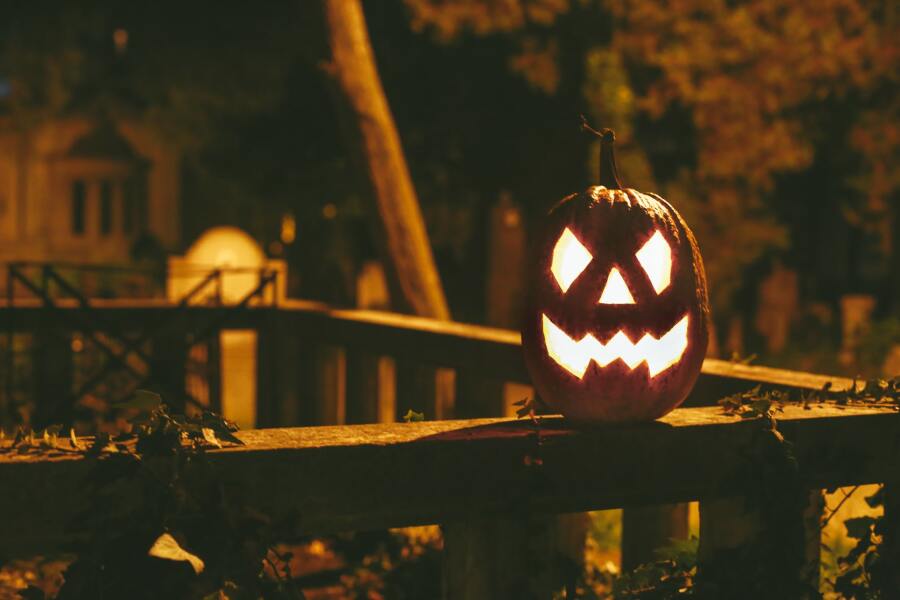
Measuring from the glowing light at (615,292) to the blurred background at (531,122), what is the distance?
596cm

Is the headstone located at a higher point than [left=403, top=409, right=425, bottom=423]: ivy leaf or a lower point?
higher

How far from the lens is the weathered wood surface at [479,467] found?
7.26ft

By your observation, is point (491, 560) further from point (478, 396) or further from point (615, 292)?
point (478, 396)

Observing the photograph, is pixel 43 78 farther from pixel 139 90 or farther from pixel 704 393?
pixel 704 393

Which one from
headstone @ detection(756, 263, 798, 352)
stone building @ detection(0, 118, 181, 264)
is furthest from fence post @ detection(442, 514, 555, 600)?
stone building @ detection(0, 118, 181, 264)

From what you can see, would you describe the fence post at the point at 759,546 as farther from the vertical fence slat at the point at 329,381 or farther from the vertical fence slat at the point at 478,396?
the vertical fence slat at the point at 329,381

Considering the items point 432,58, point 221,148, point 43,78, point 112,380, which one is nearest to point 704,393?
point 112,380

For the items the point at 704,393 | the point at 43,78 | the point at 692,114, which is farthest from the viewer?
the point at 43,78

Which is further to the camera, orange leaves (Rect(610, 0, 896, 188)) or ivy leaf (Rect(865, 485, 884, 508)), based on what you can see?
orange leaves (Rect(610, 0, 896, 188))

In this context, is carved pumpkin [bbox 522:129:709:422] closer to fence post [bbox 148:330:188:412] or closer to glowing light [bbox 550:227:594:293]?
glowing light [bbox 550:227:594:293]

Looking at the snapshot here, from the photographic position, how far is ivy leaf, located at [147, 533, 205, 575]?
2.11 metres

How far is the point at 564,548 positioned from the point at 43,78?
594 inches

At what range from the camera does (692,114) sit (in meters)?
13.5

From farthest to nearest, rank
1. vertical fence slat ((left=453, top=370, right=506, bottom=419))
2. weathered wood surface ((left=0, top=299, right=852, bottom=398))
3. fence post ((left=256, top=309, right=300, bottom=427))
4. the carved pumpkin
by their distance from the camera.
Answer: fence post ((left=256, top=309, right=300, bottom=427)) < vertical fence slat ((left=453, top=370, right=506, bottom=419)) < weathered wood surface ((left=0, top=299, right=852, bottom=398)) < the carved pumpkin
